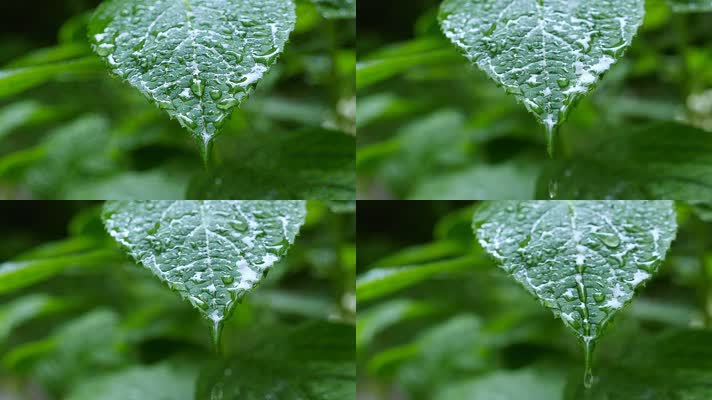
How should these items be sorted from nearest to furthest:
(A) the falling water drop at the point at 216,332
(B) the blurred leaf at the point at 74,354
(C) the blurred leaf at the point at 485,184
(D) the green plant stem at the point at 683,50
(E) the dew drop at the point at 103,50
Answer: (A) the falling water drop at the point at 216,332, (E) the dew drop at the point at 103,50, (D) the green plant stem at the point at 683,50, (C) the blurred leaf at the point at 485,184, (B) the blurred leaf at the point at 74,354

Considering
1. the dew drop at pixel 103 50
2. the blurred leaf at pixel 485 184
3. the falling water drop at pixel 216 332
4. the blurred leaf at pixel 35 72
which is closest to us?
the falling water drop at pixel 216 332

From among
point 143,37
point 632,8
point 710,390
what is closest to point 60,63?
point 143,37

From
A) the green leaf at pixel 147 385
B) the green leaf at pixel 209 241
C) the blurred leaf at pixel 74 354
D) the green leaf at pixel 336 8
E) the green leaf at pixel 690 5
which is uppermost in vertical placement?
the green leaf at pixel 690 5

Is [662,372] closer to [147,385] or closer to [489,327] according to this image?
[489,327]

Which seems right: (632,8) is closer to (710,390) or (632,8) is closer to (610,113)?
(710,390)

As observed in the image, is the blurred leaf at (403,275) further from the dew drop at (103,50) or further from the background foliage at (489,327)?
the dew drop at (103,50)

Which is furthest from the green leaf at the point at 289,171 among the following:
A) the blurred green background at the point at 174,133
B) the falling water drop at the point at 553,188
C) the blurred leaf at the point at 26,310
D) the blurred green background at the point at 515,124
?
the blurred leaf at the point at 26,310
